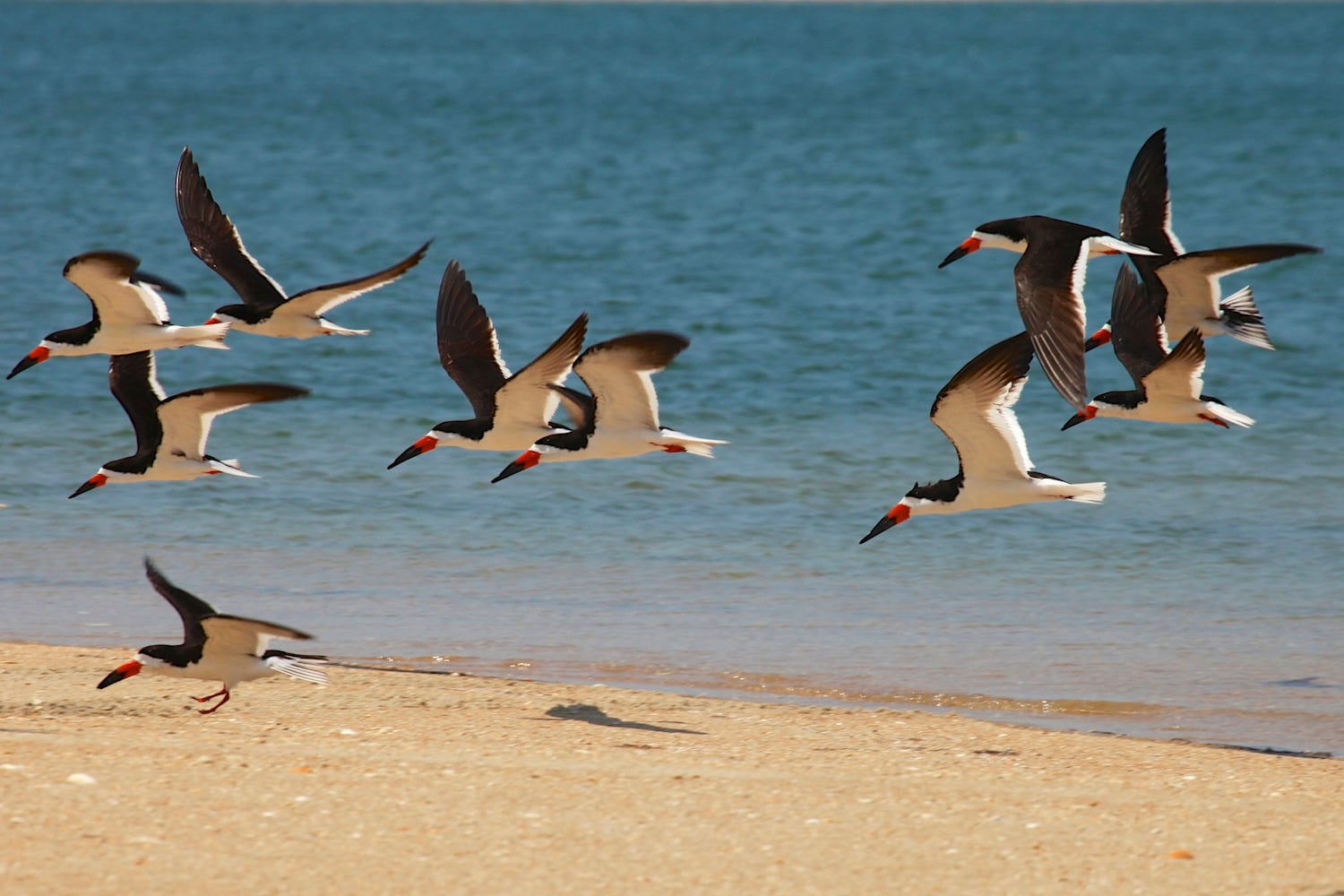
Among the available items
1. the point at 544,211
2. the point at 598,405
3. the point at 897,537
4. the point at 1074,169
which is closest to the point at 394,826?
the point at 598,405

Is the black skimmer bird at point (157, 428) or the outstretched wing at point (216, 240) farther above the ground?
the outstretched wing at point (216, 240)

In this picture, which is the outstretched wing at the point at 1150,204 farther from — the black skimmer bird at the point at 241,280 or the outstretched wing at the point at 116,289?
the outstretched wing at the point at 116,289

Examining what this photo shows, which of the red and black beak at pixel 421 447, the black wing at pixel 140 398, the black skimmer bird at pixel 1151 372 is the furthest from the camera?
the red and black beak at pixel 421 447

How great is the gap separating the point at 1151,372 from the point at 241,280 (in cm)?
463

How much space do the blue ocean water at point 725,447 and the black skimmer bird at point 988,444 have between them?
0.94m

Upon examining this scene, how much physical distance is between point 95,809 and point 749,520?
6767 mm

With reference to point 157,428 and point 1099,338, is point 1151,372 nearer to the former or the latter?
point 1099,338

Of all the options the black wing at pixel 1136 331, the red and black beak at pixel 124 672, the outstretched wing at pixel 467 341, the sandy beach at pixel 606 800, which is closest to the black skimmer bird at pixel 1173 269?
the black wing at pixel 1136 331

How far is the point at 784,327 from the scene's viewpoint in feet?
67.0

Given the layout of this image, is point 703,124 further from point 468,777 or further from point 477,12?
point 477,12

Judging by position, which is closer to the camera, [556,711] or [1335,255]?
[556,711]

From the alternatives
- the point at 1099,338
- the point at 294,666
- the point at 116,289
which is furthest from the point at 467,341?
the point at 1099,338

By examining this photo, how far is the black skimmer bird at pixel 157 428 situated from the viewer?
29.6ft

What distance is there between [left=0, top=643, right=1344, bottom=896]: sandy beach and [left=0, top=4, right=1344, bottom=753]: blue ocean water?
0.91 meters
